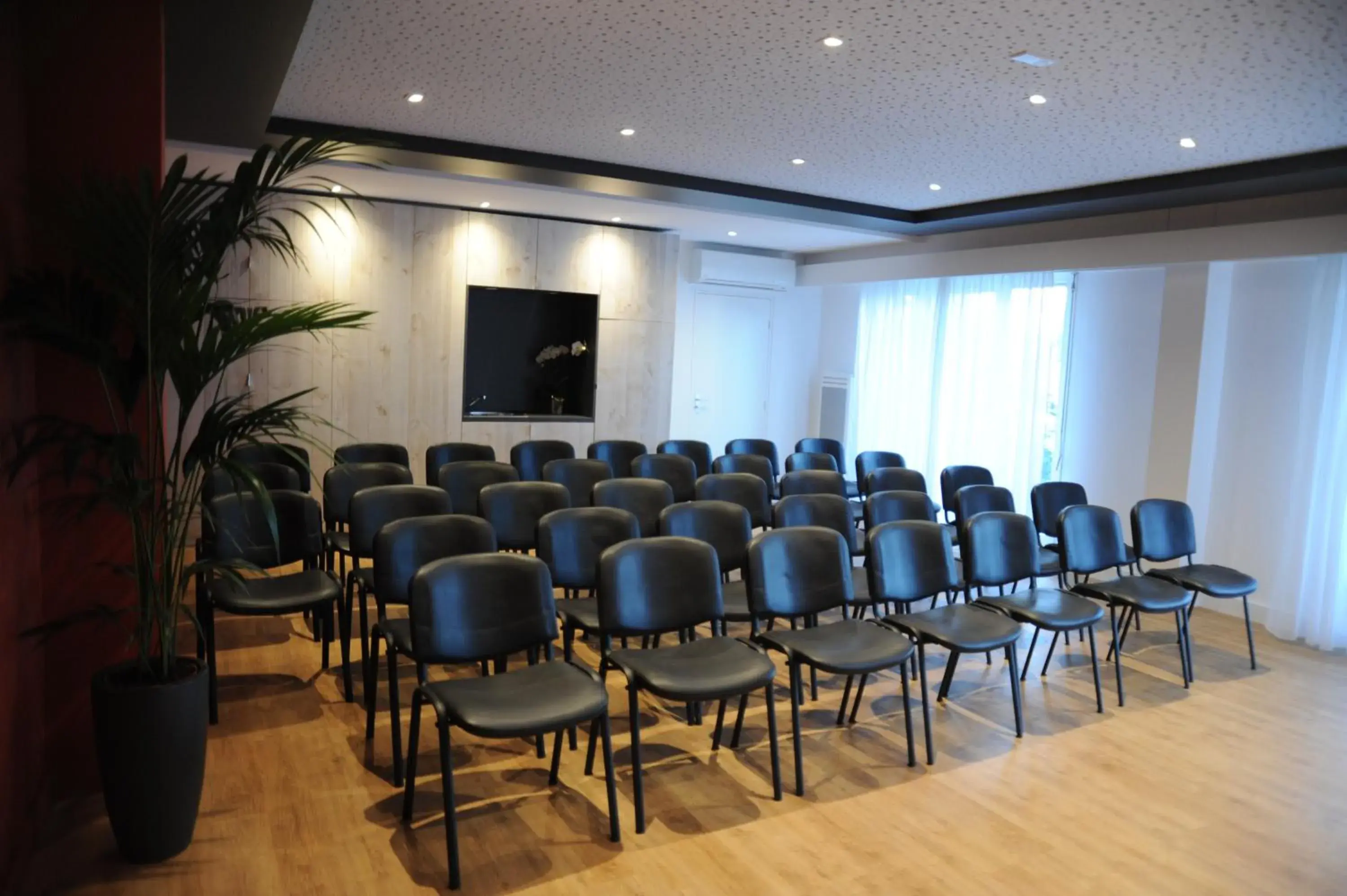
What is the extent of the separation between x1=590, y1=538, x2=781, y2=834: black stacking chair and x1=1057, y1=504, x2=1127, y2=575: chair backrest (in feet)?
8.20

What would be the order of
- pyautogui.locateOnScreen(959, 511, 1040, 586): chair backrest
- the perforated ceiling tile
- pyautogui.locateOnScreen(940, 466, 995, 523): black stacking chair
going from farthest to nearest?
1. pyautogui.locateOnScreen(940, 466, 995, 523): black stacking chair
2. pyautogui.locateOnScreen(959, 511, 1040, 586): chair backrest
3. the perforated ceiling tile

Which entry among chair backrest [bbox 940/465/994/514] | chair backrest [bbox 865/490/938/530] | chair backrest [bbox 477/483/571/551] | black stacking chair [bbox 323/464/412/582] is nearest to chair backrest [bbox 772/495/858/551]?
chair backrest [bbox 865/490/938/530]

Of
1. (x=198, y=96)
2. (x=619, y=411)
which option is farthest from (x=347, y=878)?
(x=619, y=411)

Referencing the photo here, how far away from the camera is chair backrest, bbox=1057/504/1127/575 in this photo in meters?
5.43

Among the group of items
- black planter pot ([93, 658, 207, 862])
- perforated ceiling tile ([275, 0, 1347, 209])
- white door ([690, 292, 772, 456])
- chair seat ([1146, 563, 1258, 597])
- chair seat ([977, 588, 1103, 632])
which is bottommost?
black planter pot ([93, 658, 207, 862])

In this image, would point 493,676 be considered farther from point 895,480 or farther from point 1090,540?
point 895,480

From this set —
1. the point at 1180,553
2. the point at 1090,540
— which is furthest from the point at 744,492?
the point at 1180,553

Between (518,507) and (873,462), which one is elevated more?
(873,462)

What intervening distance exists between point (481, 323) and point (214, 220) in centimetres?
593

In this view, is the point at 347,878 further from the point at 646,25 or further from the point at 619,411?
the point at 619,411

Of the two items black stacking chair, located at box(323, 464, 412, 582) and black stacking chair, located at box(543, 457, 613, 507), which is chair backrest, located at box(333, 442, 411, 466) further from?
black stacking chair, located at box(543, 457, 613, 507)

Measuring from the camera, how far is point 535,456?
693 cm

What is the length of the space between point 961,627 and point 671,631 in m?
1.41

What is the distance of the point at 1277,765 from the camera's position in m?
4.28
